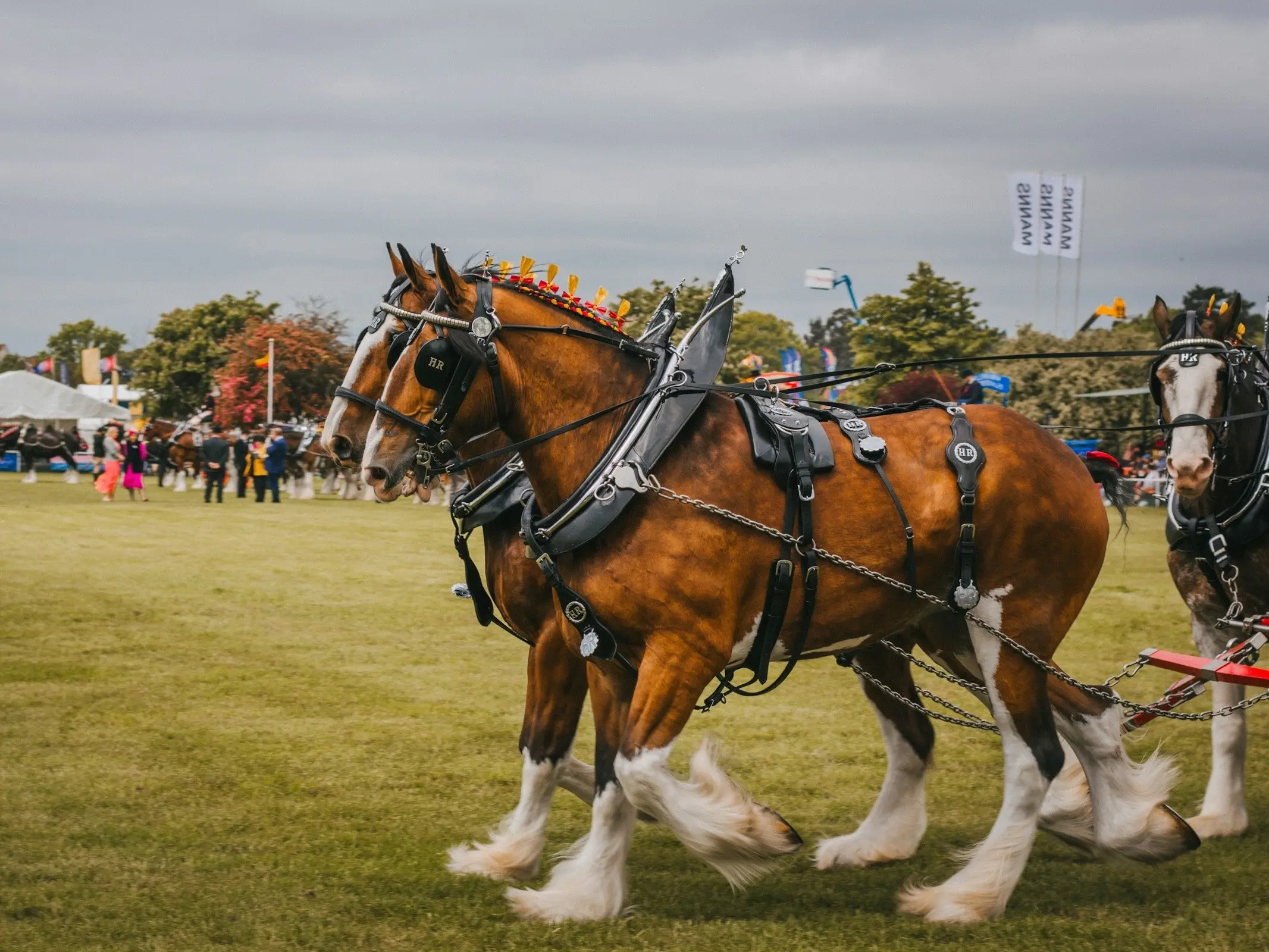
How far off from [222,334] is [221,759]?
6480 centimetres

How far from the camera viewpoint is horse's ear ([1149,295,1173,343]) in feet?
20.9

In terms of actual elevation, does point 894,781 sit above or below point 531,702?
below

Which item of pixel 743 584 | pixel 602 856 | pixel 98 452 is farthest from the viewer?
pixel 98 452

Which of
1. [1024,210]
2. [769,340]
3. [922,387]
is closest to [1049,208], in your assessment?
[1024,210]

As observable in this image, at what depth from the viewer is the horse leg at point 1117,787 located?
18.1ft

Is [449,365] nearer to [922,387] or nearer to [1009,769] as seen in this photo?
[1009,769]

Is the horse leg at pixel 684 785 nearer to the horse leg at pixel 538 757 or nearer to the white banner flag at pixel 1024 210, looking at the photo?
the horse leg at pixel 538 757

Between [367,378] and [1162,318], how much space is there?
389 cm

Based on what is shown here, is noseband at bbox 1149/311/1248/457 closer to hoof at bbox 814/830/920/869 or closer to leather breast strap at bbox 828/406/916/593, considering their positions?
leather breast strap at bbox 828/406/916/593

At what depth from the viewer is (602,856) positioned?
5129 mm

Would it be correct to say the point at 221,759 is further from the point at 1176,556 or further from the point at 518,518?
the point at 1176,556

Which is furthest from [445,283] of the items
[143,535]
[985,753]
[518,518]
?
[143,535]

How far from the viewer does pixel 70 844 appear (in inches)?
234

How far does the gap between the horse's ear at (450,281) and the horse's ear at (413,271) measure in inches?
5.6
